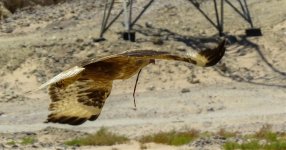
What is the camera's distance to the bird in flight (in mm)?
3330

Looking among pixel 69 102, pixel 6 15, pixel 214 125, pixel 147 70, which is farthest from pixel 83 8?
pixel 69 102

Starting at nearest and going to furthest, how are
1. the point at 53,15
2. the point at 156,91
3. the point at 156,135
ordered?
the point at 156,135 → the point at 156,91 → the point at 53,15

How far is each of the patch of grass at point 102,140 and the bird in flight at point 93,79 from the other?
15510mm

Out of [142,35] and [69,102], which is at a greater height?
[69,102]

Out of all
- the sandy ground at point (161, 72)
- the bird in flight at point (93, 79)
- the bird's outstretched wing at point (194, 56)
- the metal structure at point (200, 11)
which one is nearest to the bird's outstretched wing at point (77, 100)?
the bird in flight at point (93, 79)

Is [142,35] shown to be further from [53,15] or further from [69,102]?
[69,102]

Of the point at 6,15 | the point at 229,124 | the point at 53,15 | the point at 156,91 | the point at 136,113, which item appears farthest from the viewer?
the point at 6,15

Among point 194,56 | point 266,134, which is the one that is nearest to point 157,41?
point 266,134

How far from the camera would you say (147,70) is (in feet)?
85.4

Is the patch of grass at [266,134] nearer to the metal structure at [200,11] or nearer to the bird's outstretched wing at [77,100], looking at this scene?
the metal structure at [200,11]

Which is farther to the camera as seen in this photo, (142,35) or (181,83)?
(142,35)

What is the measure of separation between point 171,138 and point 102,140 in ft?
5.69

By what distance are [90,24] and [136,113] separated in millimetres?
8013

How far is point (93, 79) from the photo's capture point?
3615 millimetres
